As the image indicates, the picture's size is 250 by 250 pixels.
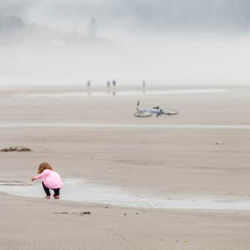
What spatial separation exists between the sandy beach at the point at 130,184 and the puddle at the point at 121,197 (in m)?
0.02

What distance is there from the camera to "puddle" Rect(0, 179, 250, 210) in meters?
12.2

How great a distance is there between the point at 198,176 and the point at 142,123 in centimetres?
1472

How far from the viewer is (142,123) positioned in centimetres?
3080

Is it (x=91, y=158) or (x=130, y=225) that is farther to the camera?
(x=91, y=158)

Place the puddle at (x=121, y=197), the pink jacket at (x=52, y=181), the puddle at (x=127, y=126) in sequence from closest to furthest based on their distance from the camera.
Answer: the puddle at (x=121, y=197) < the pink jacket at (x=52, y=181) < the puddle at (x=127, y=126)

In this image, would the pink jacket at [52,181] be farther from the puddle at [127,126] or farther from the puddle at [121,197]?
the puddle at [127,126]

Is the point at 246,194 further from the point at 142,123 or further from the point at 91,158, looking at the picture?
the point at 142,123

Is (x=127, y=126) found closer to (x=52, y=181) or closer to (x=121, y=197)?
(x=52, y=181)

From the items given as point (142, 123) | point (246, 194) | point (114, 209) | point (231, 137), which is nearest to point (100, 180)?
point (246, 194)

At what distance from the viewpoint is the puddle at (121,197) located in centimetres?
1225

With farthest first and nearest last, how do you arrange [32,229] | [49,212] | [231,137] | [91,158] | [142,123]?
1. [142,123]
2. [231,137]
3. [91,158]
4. [49,212]
5. [32,229]

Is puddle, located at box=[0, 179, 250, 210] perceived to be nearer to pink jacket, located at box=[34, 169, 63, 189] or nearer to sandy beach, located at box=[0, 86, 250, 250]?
sandy beach, located at box=[0, 86, 250, 250]

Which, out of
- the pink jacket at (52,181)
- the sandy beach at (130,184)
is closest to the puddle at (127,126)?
the sandy beach at (130,184)

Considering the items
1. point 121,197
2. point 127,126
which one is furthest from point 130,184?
point 127,126
